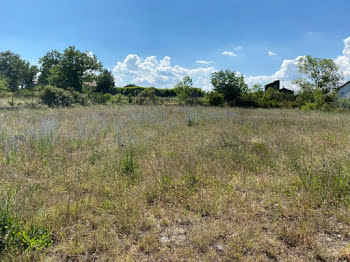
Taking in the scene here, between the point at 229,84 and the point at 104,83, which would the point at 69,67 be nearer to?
the point at 104,83

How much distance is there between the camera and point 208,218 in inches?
104

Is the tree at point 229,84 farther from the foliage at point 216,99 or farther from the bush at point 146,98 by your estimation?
the bush at point 146,98

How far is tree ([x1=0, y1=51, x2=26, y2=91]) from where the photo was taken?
45406 millimetres

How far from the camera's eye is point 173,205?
2.94 m

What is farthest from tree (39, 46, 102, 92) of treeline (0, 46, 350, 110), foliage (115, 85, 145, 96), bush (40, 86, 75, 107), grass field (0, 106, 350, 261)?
grass field (0, 106, 350, 261)

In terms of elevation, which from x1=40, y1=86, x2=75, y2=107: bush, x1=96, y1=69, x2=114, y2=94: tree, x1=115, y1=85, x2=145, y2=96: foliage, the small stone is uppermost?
x1=96, y1=69, x2=114, y2=94: tree

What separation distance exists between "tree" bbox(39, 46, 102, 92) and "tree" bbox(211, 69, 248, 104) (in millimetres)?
22127

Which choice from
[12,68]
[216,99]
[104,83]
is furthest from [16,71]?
[216,99]

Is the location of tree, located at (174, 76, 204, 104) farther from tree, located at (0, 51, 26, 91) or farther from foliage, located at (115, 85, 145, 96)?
tree, located at (0, 51, 26, 91)

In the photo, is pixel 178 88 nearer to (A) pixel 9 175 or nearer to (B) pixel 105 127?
(B) pixel 105 127

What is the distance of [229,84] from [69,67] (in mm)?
25533

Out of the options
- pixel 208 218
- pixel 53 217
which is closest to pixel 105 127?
pixel 53 217

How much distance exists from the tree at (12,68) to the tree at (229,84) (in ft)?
157

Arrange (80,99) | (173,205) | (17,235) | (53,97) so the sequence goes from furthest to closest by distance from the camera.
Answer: (80,99) < (53,97) < (173,205) < (17,235)
